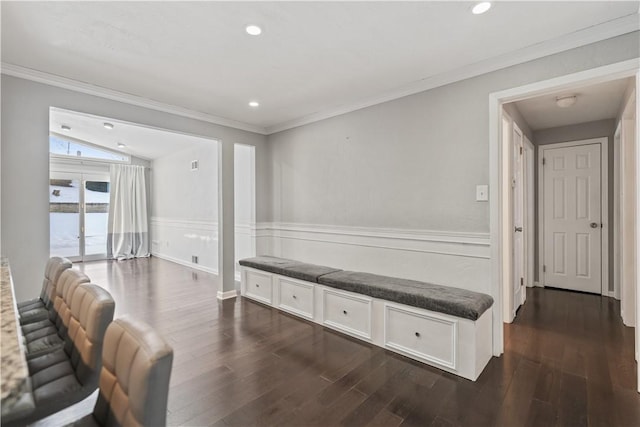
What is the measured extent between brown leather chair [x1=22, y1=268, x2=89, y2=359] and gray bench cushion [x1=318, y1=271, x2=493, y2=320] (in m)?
2.05

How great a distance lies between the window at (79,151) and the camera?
6.50 metres

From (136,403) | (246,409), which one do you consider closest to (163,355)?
(136,403)

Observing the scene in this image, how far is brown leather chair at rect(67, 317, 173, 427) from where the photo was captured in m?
0.85

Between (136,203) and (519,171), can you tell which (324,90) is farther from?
(136,203)

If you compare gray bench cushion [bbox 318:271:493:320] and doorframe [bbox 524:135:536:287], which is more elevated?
doorframe [bbox 524:135:536:287]

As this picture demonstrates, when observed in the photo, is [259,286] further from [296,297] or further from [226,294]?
[296,297]

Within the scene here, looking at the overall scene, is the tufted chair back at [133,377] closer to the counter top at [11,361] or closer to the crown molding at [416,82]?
the counter top at [11,361]

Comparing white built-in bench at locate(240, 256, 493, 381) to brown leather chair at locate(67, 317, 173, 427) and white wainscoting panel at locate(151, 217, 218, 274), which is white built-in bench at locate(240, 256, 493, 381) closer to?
brown leather chair at locate(67, 317, 173, 427)

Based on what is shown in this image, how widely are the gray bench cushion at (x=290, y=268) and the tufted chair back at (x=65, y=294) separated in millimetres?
2022

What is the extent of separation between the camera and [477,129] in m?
2.63

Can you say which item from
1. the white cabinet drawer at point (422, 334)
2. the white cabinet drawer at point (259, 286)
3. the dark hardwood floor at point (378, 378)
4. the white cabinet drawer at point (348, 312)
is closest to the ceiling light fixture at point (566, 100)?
the dark hardwood floor at point (378, 378)

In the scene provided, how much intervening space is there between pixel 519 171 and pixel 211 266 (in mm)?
5228

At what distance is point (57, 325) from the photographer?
1.83 metres

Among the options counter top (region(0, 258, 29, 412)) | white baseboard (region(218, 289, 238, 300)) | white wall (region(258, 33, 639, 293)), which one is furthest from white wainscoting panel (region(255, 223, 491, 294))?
counter top (region(0, 258, 29, 412))
